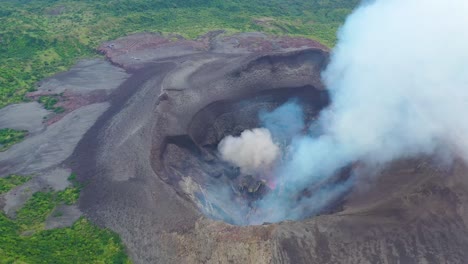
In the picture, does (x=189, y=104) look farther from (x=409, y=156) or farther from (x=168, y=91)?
(x=409, y=156)

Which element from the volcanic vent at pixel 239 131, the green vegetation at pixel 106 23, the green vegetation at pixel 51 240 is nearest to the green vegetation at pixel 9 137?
the green vegetation at pixel 106 23

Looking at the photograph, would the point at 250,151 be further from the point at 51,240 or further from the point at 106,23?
the point at 106,23

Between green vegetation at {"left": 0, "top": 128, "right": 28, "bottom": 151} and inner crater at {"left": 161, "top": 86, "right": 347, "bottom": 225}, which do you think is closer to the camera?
inner crater at {"left": 161, "top": 86, "right": 347, "bottom": 225}

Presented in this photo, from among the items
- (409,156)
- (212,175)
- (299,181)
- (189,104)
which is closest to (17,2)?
(189,104)

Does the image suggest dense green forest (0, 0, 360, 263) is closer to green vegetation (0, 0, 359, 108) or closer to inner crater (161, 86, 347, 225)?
green vegetation (0, 0, 359, 108)

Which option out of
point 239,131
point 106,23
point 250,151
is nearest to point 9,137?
point 239,131

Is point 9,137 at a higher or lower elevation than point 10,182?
lower

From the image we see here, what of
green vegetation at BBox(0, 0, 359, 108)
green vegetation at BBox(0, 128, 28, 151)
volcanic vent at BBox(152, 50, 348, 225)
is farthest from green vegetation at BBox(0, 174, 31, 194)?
green vegetation at BBox(0, 0, 359, 108)
